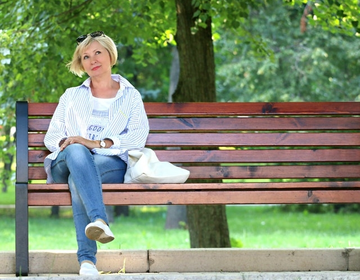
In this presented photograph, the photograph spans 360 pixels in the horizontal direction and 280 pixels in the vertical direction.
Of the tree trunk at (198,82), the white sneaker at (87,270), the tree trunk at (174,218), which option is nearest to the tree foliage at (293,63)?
the tree trunk at (174,218)

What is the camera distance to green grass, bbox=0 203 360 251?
12.4 m

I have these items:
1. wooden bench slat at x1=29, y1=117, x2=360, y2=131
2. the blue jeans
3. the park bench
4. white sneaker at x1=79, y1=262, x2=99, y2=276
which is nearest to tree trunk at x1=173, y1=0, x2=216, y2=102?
the park bench

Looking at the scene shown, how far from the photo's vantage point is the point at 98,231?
4.40 meters

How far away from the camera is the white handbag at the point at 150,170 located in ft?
16.4

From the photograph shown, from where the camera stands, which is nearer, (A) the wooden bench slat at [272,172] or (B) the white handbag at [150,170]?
(B) the white handbag at [150,170]

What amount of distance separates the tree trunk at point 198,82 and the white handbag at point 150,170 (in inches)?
101

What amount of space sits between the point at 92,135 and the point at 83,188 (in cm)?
68

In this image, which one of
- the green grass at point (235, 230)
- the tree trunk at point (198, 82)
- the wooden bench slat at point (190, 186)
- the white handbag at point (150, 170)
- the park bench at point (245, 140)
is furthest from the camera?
the green grass at point (235, 230)

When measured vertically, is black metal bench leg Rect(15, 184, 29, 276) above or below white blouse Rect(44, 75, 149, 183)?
below

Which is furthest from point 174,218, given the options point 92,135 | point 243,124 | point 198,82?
point 92,135

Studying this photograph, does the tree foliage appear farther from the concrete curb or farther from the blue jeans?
the blue jeans

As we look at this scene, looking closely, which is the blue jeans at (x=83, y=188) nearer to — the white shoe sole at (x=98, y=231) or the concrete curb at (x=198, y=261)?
the white shoe sole at (x=98, y=231)

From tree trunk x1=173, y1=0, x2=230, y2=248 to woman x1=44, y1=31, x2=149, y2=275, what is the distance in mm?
2257

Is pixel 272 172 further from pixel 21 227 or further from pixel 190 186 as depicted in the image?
pixel 21 227
